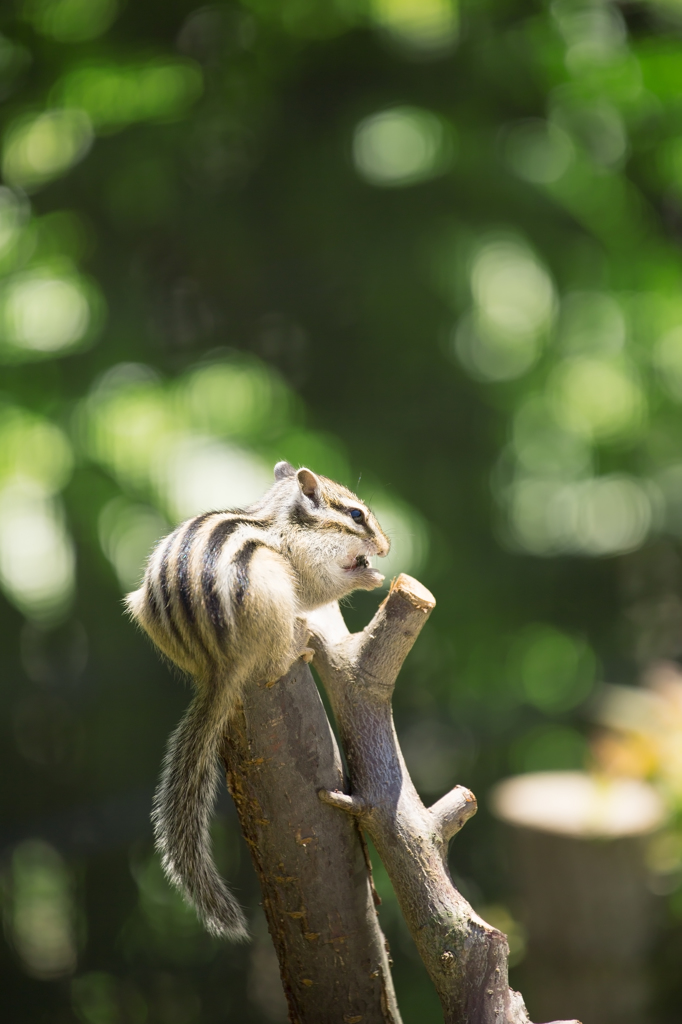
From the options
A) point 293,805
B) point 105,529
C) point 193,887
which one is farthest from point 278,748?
point 105,529

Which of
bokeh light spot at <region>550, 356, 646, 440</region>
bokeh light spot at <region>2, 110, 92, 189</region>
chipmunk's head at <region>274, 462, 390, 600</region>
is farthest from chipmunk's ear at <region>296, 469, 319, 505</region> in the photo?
bokeh light spot at <region>550, 356, 646, 440</region>

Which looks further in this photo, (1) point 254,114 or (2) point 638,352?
(2) point 638,352

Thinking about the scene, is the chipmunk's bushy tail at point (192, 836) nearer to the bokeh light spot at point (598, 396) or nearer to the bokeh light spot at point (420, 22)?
the bokeh light spot at point (598, 396)

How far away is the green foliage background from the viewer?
2.08m

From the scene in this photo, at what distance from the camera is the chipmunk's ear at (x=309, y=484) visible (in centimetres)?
91

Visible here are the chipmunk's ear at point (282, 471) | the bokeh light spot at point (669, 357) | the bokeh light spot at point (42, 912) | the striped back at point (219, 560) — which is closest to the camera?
the striped back at point (219, 560)

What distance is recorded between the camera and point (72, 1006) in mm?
2025

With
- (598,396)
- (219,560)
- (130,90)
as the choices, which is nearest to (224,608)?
(219,560)

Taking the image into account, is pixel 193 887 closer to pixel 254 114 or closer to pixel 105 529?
pixel 105 529

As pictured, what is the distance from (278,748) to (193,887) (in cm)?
18

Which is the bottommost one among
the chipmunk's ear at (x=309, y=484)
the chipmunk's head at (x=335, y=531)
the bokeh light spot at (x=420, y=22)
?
the chipmunk's head at (x=335, y=531)

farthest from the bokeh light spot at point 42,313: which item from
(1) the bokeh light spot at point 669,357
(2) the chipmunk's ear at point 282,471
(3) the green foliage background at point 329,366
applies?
(1) the bokeh light spot at point 669,357

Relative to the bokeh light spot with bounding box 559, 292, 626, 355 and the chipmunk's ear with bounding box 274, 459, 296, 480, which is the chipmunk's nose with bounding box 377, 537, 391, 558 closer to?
the chipmunk's ear with bounding box 274, 459, 296, 480

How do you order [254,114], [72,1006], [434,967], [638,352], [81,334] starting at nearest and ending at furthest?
[434,967] → [72,1006] → [81,334] → [254,114] → [638,352]
